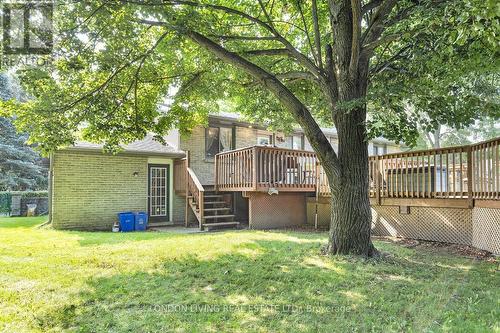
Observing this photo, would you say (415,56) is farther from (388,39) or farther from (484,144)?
(484,144)

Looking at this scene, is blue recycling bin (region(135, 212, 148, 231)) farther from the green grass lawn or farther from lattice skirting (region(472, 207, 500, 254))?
lattice skirting (region(472, 207, 500, 254))

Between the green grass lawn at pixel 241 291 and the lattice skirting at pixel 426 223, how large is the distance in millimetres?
1576

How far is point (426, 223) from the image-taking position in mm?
8539

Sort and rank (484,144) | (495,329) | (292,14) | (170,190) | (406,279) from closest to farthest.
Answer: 1. (495,329)
2. (406,279)
3. (484,144)
4. (292,14)
5. (170,190)

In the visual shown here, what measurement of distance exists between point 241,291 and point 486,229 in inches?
231

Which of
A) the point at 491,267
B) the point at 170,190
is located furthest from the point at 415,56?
the point at 170,190

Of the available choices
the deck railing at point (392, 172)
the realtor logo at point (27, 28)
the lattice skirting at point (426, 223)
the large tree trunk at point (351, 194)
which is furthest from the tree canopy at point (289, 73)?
the lattice skirting at point (426, 223)

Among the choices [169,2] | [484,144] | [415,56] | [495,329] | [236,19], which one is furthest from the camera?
[236,19]

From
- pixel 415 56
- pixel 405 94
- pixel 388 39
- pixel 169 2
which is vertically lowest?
pixel 405 94

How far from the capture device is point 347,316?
344 cm

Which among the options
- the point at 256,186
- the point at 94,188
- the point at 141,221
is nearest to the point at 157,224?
the point at 141,221

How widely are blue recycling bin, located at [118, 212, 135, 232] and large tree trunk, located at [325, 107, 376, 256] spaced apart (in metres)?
7.74

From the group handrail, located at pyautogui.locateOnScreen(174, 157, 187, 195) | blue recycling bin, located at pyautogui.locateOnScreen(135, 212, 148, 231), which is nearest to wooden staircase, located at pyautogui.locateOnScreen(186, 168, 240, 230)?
handrail, located at pyautogui.locateOnScreen(174, 157, 187, 195)

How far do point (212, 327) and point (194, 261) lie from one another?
9.21ft
